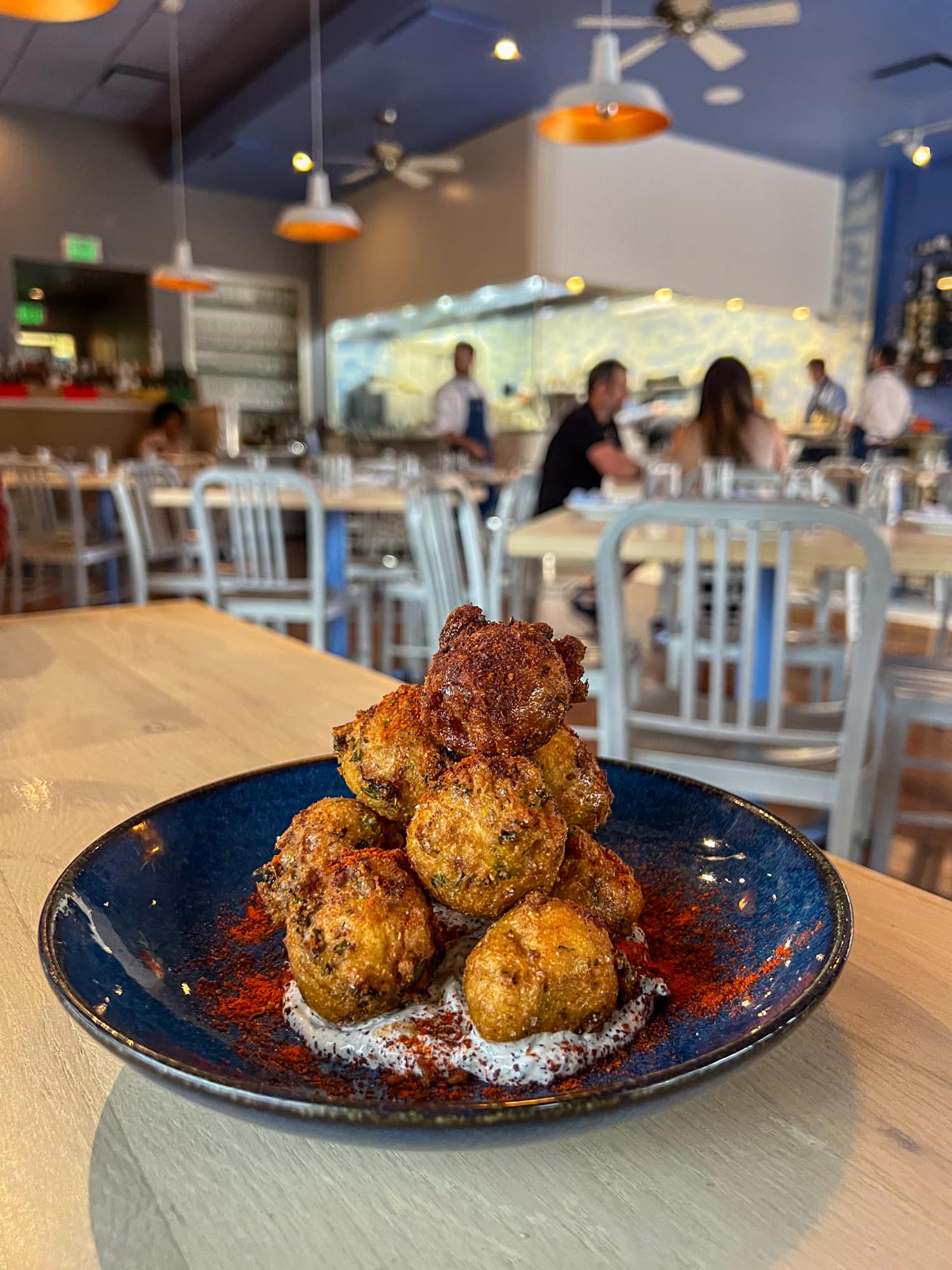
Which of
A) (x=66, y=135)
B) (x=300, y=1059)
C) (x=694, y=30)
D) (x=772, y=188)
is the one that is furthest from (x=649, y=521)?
(x=66, y=135)

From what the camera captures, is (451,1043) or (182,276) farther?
(182,276)

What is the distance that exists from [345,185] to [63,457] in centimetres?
345

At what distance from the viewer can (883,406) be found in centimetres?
728

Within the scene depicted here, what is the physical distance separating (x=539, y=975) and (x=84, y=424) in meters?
7.30

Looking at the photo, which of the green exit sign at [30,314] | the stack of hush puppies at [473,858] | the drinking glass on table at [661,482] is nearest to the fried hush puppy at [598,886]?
the stack of hush puppies at [473,858]

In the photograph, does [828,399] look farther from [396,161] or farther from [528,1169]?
[528,1169]

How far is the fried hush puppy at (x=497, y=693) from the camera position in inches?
16.0

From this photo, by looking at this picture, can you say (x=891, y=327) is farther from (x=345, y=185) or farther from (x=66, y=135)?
(x=66, y=135)

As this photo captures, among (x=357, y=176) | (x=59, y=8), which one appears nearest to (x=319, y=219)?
(x=357, y=176)

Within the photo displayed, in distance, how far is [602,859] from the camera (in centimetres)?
44

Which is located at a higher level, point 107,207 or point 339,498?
point 107,207

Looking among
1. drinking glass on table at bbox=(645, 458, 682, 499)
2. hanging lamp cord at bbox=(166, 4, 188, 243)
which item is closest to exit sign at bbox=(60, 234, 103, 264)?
hanging lamp cord at bbox=(166, 4, 188, 243)

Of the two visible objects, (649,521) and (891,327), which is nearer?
(649,521)

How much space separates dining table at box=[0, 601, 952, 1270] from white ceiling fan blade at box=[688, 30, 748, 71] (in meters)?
4.83
